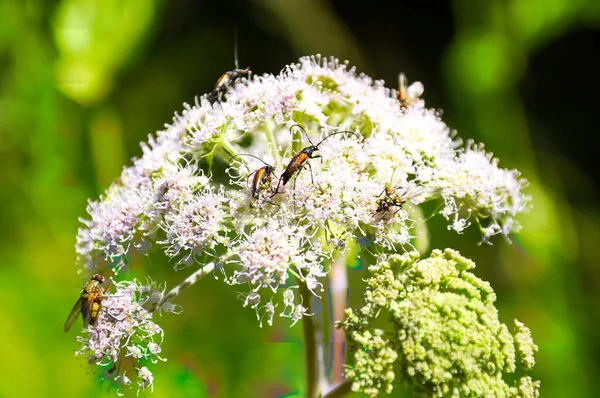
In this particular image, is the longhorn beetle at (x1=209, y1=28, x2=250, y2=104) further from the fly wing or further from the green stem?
the fly wing

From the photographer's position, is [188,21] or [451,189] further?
[188,21]

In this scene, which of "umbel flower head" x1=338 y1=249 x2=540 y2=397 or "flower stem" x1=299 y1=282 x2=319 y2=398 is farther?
"flower stem" x1=299 y1=282 x2=319 y2=398

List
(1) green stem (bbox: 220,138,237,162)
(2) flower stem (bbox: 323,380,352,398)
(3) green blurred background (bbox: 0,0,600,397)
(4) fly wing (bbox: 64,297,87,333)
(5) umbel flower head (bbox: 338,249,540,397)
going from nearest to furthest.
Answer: (5) umbel flower head (bbox: 338,249,540,397) < (2) flower stem (bbox: 323,380,352,398) < (4) fly wing (bbox: 64,297,87,333) < (1) green stem (bbox: 220,138,237,162) < (3) green blurred background (bbox: 0,0,600,397)

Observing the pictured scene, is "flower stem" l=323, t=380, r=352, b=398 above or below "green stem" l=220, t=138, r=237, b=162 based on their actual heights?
below

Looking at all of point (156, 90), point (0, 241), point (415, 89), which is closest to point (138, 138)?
point (156, 90)

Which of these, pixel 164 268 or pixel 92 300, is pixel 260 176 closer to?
pixel 92 300

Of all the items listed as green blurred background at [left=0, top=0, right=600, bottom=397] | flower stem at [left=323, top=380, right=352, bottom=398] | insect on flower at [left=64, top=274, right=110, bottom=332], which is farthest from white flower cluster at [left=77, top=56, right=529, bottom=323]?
green blurred background at [left=0, top=0, right=600, bottom=397]

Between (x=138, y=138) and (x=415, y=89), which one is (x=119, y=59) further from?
(x=415, y=89)

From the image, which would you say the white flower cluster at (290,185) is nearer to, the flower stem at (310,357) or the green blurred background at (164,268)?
the flower stem at (310,357)
